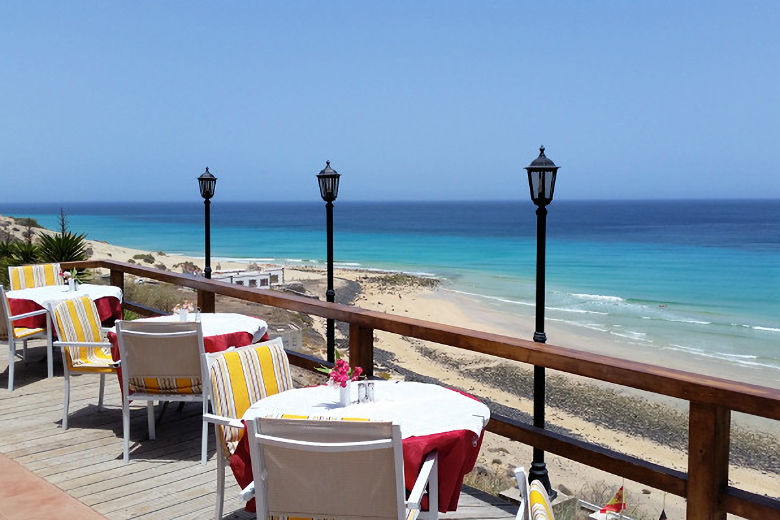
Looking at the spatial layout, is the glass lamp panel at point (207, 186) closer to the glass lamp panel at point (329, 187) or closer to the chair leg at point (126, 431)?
the glass lamp panel at point (329, 187)

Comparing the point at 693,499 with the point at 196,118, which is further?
the point at 196,118

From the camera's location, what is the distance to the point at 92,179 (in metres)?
75.6

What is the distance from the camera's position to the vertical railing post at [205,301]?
5.87 m

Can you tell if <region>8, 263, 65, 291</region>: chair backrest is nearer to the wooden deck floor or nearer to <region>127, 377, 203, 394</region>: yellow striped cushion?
the wooden deck floor

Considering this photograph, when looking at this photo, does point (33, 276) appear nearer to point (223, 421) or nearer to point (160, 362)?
point (160, 362)

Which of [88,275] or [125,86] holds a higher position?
[125,86]

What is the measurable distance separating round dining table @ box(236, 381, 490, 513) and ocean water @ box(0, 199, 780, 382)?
52.5ft

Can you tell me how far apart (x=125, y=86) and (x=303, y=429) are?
8192 centimetres

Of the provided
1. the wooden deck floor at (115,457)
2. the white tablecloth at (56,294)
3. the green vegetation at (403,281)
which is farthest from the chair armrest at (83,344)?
the green vegetation at (403,281)

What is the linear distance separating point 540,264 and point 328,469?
2.46m

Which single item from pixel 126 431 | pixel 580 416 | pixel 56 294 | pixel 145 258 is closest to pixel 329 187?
pixel 56 294

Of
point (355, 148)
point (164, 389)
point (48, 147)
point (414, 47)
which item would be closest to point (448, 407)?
point (164, 389)

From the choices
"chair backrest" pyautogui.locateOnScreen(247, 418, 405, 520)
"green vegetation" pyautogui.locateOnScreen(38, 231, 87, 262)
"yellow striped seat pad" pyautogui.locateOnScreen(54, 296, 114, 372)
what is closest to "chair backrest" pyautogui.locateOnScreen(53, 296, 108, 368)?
"yellow striped seat pad" pyautogui.locateOnScreen(54, 296, 114, 372)

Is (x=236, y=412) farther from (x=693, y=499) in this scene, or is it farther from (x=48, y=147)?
(x=48, y=147)
